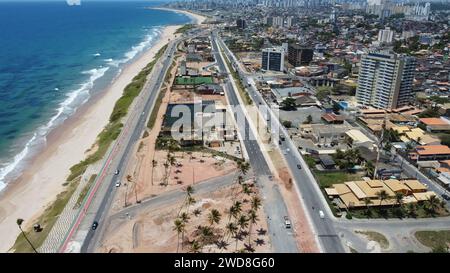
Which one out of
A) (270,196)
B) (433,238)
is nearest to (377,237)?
(433,238)

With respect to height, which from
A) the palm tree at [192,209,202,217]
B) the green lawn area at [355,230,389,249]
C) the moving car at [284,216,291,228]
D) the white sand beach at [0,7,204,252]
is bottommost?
the white sand beach at [0,7,204,252]

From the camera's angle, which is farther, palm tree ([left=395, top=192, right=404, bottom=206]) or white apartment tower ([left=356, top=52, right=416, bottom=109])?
white apartment tower ([left=356, top=52, right=416, bottom=109])

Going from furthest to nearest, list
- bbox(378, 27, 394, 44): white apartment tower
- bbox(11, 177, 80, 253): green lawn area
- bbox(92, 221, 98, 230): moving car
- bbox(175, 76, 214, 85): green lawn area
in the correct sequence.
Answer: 1. bbox(378, 27, 394, 44): white apartment tower
2. bbox(175, 76, 214, 85): green lawn area
3. bbox(92, 221, 98, 230): moving car
4. bbox(11, 177, 80, 253): green lawn area

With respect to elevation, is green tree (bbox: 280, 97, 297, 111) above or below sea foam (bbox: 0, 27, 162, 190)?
above

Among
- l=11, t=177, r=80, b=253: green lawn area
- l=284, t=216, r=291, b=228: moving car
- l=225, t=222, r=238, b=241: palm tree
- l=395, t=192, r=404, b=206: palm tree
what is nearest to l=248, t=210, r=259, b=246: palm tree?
l=225, t=222, r=238, b=241: palm tree

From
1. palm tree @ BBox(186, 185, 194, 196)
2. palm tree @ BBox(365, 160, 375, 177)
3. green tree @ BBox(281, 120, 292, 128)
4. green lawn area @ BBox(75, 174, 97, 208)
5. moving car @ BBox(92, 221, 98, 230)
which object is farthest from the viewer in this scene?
green tree @ BBox(281, 120, 292, 128)

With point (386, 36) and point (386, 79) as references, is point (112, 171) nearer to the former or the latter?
point (386, 79)

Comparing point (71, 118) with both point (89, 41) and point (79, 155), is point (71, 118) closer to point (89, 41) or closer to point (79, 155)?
point (79, 155)

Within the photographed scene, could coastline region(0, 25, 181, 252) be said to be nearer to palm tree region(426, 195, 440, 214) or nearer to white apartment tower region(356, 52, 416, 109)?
palm tree region(426, 195, 440, 214)
